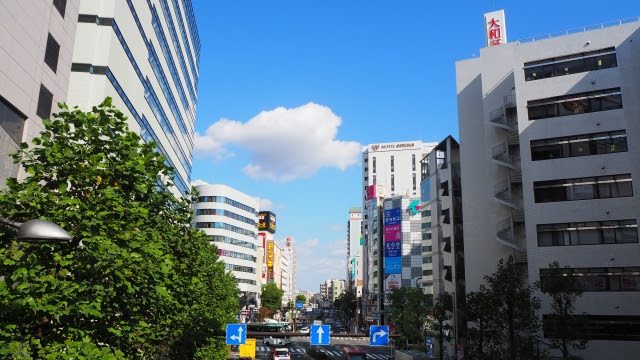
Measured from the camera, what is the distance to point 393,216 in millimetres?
112375

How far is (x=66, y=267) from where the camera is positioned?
489 inches

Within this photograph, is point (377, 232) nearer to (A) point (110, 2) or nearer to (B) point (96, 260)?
(A) point (110, 2)

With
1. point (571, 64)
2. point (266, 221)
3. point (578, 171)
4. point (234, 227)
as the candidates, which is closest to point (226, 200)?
point (234, 227)

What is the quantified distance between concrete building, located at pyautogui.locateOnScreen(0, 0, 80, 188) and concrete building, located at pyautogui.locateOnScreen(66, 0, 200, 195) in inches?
145

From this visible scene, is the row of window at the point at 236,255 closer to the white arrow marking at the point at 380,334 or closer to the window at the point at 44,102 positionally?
the white arrow marking at the point at 380,334

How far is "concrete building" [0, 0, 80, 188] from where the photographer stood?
22648 mm

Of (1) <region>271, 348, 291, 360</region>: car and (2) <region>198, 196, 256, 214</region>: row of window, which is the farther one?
(2) <region>198, 196, 256, 214</region>: row of window

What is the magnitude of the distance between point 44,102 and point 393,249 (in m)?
93.0

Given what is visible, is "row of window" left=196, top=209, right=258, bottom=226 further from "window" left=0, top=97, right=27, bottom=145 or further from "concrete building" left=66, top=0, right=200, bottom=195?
"window" left=0, top=97, right=27, bottom=145

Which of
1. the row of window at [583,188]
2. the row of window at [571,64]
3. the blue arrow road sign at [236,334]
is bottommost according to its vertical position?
the blue arrow road sign at [236,334]

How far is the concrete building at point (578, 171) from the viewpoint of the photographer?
4188cm

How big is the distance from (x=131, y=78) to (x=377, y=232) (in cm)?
8708

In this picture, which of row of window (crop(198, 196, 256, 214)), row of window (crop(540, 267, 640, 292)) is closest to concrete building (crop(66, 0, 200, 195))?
row of window (crop(540, 267, 640, 292))

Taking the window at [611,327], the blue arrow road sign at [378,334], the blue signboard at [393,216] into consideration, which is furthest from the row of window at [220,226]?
the blue arrow road sign at [378,334]
